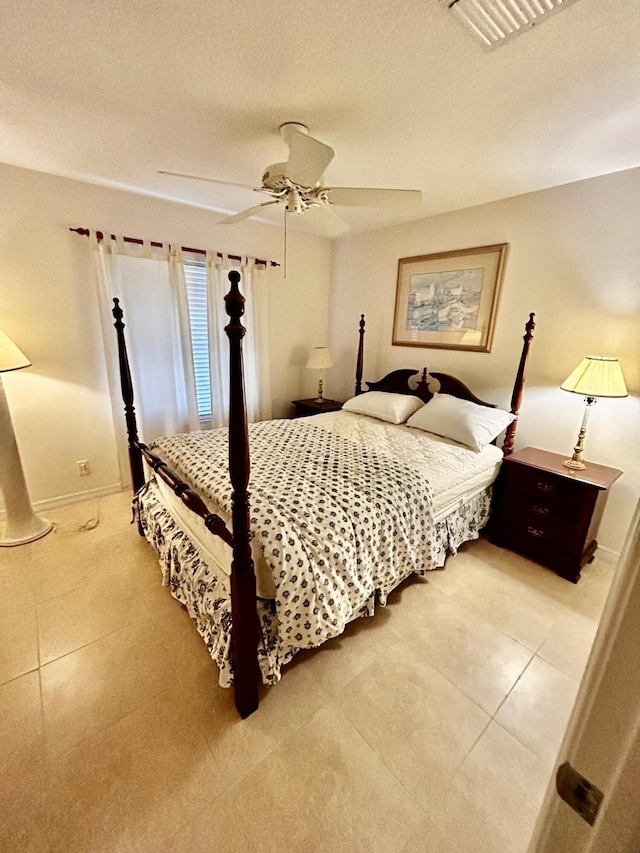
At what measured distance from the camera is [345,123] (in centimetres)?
169

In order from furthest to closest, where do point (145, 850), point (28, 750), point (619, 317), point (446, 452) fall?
point (446, 452)
point (619, 317)
point (28, 750)
point (145, 850)

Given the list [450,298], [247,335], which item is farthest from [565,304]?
[247,335]

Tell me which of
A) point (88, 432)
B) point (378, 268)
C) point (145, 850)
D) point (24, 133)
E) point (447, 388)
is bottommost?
point (145, 850)

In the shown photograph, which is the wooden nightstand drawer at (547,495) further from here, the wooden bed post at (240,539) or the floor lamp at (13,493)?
the floor lamp at (13,493)

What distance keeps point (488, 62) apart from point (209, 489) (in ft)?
6.76

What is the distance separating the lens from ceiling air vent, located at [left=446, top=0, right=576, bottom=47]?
1059 millimetres

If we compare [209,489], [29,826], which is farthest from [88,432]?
[29,826]

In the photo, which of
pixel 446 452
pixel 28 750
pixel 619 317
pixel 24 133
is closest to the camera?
pixel 28 750

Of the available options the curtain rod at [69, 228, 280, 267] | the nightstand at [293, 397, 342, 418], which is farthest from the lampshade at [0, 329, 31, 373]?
the nightstand at [293, 397, 342, 418]

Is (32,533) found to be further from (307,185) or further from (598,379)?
(598,379)

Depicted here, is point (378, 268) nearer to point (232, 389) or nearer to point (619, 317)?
point (619, 317)

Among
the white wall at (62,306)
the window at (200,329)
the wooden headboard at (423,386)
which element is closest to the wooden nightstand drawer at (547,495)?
the wooden headboard at (423,386)

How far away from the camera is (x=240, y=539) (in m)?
1.18

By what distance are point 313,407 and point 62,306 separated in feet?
7.33
